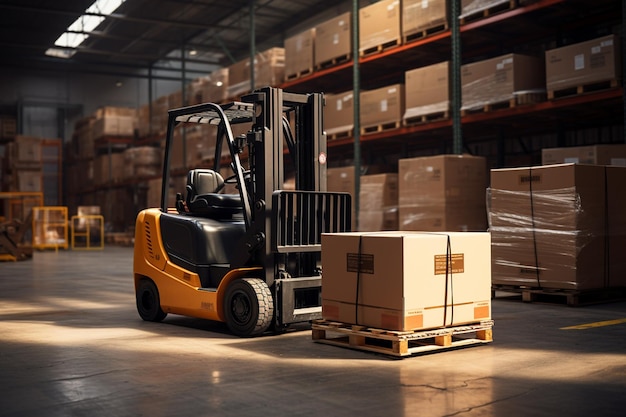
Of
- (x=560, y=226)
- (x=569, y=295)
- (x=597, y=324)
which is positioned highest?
(x=560, y=226)

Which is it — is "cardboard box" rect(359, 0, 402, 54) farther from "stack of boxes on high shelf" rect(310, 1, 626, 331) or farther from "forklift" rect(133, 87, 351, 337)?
"forklift" rect(133, 87, 351, 337)

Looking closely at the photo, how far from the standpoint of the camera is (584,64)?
8.56m

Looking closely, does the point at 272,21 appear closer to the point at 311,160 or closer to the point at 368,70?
the point at 368,70

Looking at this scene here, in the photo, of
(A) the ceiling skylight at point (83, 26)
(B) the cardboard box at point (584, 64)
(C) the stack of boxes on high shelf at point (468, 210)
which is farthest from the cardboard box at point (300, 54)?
(A) the ceiling skylight at point (83, 26)

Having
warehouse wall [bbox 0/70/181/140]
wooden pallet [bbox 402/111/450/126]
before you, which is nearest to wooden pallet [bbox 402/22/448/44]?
wooden pallet [bbox 402/111/450/126]

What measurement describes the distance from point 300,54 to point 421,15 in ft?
10.6

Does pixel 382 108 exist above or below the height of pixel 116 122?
below

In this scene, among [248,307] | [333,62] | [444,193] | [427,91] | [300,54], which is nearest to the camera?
[248,307]

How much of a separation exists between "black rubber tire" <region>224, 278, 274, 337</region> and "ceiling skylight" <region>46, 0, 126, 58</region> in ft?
47.7

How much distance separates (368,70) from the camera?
1338 centimetres

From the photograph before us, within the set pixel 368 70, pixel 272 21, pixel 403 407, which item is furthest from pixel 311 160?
pixel 272 21

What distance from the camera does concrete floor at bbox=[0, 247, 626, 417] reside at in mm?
3199

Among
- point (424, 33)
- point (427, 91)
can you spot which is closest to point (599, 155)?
point (427, 91)

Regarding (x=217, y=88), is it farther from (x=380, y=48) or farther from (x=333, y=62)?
(x=380, y=48)
